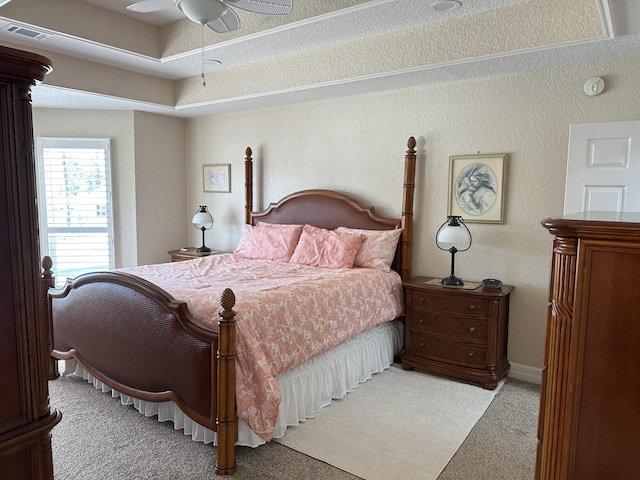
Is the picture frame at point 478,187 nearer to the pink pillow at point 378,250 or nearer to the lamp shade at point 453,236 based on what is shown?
the lamp shade at point 453,236

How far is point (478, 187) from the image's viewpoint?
378 centimetres

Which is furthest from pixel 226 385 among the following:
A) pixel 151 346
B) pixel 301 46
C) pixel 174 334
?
pixel 301 46

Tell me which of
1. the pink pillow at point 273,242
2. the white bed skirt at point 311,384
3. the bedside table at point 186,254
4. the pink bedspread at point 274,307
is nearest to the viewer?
the pink bedspread at point 274,307

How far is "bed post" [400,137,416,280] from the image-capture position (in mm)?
3977

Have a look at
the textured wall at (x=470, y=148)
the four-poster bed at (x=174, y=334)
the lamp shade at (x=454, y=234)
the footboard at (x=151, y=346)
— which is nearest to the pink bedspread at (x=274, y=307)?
the four-poster bed at (x=174, y=334)

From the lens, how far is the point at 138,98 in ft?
15.5

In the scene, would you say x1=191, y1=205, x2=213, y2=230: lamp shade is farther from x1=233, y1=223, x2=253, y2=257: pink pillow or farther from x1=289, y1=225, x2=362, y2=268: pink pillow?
x1=289, y1=225, x2=362, y2=268: pink pillow

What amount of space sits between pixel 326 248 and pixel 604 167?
230cm

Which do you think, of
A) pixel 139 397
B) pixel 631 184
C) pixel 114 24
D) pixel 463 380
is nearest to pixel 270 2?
pixel 114 24

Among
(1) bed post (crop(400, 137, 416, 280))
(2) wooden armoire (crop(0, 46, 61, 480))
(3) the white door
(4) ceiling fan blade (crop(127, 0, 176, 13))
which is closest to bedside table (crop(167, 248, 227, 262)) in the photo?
(1) bed post (crop(400, 137, 416, 280))

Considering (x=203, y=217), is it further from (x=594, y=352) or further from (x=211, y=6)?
(x=594, y=352)

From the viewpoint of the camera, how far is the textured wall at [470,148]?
3406 mm

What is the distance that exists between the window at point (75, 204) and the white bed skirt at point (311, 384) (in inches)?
88.3

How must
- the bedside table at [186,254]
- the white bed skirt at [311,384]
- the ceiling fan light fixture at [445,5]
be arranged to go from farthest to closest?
the bedside table at [186,254] < the ceiling fan light fixture at [445,5] < the white bed skirt at [311,384]
